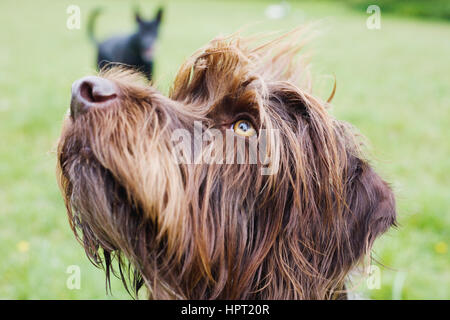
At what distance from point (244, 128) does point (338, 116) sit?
6093 mm

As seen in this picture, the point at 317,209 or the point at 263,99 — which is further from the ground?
the point at 263,99

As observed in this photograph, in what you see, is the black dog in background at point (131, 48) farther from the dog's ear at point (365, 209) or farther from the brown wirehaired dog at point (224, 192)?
the dog's ear at point (365, 209)

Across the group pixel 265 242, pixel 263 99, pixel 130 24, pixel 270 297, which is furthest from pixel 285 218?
pixel 130 24

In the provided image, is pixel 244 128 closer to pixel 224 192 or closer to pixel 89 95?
pixel 224 192

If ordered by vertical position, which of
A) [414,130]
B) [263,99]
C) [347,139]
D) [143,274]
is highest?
[263,99]

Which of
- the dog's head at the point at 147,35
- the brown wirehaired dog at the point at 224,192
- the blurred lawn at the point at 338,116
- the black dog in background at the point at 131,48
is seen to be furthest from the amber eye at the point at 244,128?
the dog's head at the point at 147,35

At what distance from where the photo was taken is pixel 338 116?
803 cm

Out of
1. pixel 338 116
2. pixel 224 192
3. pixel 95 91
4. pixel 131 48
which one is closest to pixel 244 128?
pixel 224 192

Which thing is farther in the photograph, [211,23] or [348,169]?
[211,23]

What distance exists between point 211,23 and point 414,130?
45.4 feet

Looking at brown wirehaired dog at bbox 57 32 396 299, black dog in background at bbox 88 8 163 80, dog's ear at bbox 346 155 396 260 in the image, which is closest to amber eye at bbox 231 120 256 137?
brown wirehaired dog at bbox 57 32 396 299

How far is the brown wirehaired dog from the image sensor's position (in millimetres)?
1975

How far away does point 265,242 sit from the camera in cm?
221

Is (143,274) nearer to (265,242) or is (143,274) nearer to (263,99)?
(265,242)
